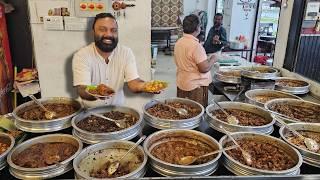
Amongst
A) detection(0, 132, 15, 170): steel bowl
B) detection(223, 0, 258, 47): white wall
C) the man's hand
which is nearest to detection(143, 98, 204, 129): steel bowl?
detection(0, 132, 15, 170): steel bowl

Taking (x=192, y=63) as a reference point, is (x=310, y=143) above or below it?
below

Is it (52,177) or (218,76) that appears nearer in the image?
(52,177)

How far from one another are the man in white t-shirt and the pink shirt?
32.2 inches

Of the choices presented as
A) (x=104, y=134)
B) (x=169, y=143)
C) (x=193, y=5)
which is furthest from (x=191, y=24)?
(x=193, y=5)

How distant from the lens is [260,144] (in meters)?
1.48

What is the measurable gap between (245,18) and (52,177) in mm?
6514

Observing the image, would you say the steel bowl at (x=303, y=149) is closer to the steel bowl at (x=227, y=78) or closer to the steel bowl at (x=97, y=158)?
the steel bowl at (x=97, y=158)

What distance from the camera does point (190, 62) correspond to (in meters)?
2.94

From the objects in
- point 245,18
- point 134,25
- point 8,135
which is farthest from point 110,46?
point 245,18

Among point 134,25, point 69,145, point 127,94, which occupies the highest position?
point 134,25

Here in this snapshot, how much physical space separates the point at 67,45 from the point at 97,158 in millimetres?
1830

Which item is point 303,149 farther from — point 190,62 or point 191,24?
Result: point 191,24

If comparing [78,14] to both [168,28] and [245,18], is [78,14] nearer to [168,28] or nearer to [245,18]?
[245,18]

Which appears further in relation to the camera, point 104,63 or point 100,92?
point 104,63
